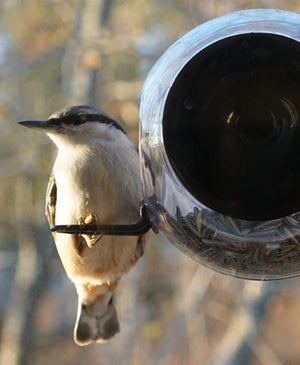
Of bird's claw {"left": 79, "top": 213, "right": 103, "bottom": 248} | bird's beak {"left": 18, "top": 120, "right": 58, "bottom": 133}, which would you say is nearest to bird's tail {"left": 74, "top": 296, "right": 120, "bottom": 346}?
bird's claw {"left": 79, "top": 213, "right": 103, "bottom": 248}

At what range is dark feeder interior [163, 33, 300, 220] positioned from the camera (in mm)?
1261

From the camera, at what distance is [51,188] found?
1965mm

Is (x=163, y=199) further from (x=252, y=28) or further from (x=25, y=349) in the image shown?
(x=25, y=349)

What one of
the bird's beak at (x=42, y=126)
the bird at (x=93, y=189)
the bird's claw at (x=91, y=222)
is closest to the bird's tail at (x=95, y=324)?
the bird at (x=93, y=189)

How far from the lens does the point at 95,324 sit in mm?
2367

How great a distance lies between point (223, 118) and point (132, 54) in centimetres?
577

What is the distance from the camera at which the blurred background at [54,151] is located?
6.19 metres

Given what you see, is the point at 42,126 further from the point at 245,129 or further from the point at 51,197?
the point at 245,129

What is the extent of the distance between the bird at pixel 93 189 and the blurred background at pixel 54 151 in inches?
160

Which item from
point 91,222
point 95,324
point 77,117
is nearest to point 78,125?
point 77,117

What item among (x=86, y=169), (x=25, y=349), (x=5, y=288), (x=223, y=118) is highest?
(x=223, y=118)

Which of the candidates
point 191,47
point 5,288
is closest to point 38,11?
point 5,288

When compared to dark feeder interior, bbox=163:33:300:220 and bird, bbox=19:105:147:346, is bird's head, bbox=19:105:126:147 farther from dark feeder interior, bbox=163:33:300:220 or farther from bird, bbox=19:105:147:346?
dark feeder interior, bbox=163:33:300:220

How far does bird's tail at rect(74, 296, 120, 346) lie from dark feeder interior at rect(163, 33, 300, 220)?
1222mm
